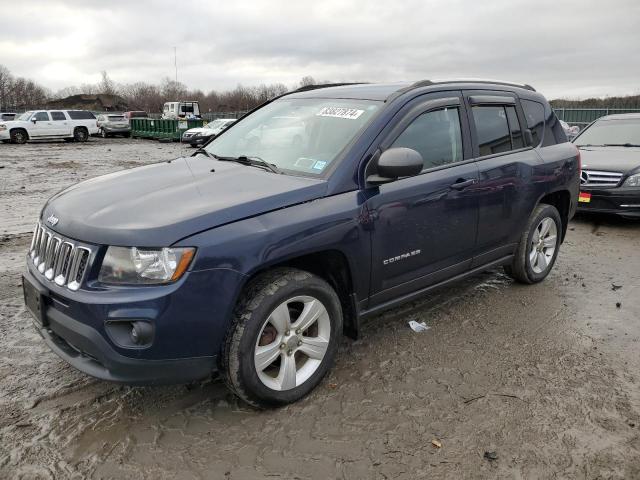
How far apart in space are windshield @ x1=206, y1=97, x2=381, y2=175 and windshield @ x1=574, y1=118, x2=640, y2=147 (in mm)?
6576

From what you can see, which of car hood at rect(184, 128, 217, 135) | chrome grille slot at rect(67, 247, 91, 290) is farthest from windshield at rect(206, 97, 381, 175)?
car hood at rect(184, 128, 217, 135)

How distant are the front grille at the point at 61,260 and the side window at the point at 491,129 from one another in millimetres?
2997

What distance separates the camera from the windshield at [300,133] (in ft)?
11.1

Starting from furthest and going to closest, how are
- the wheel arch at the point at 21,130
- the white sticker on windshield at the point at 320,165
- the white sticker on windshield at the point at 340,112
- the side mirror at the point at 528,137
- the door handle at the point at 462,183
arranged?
the wheel arch at the point at 21,130, the side mirror at the point at 528,137, the door handle at the point at 462,183, the white sticker on windshield at the point at 340,112, the white sticker on windshield at the point at 320,165

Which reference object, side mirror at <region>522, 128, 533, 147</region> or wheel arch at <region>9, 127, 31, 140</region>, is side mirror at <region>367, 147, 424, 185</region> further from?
wheel arch at <region>9, 127, 31, 140</region>

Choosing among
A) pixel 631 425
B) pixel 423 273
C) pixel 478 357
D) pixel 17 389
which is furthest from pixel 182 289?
pixel 631 425

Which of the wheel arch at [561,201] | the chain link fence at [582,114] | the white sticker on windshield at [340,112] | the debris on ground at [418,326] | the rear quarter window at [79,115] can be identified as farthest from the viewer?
the rear quarter window at [79,115]

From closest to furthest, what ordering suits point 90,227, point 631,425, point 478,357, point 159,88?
1. point 90,227
2. point 631,425
3. point 478,357
4. point 159,88

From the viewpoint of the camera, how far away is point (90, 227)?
8.74ft

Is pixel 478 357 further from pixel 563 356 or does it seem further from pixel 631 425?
pixel 631 425

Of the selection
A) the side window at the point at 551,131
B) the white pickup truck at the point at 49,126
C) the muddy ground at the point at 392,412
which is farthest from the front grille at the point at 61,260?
the white pickup truck at the point at 49,126

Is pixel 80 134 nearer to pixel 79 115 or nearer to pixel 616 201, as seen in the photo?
pixel 79 115

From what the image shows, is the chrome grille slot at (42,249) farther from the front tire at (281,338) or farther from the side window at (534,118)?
the side window at (534,118)

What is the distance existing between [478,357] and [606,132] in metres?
6.85
